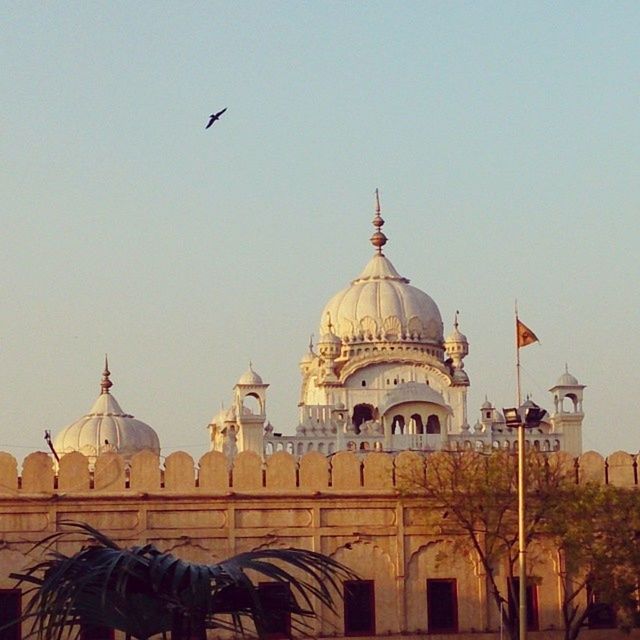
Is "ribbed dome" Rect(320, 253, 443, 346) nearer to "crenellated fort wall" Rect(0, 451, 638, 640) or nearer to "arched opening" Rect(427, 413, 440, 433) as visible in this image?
"arched opening" Rect(427, 413, 440, 433)

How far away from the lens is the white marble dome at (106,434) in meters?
57.5

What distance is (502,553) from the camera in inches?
1129

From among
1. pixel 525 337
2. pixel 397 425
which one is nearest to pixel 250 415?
pixel 397 425

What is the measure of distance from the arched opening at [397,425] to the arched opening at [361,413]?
299 centimetres

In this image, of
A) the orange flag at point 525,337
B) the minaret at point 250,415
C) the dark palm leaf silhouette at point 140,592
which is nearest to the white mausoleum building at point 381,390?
the minaret at point 250,415

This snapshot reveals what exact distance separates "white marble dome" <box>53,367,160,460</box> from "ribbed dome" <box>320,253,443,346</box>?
1652cm

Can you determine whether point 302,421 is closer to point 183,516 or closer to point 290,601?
point 183,516

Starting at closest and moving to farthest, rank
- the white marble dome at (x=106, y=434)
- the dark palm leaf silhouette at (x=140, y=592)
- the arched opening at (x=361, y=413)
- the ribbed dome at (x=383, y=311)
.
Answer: the dark palm leaf silhouette at (x=140, y=592)
the white marble dome at (x=106, y=434)
the arched opening at (x=361, y=413)
the ribbed dome at (x=383, y=311)

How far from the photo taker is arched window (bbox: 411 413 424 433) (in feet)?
220

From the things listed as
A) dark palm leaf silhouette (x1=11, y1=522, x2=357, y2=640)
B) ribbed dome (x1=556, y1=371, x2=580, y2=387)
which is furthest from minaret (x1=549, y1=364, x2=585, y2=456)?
dark palm leaf silhouette (x1=11, y1=522, x2=357, y2=640)

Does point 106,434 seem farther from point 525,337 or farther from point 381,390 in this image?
point 525,337

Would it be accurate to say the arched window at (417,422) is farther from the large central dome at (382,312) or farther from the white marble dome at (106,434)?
the white marble dome at (106,434)

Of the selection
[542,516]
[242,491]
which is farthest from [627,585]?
[242,491]

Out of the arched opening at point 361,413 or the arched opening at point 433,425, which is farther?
the arched opening at point 361,413
